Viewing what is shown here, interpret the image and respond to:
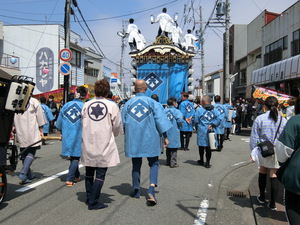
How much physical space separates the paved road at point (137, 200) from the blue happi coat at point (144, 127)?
0.85 meters

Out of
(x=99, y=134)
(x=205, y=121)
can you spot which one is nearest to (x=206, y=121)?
(x=205, y=121)

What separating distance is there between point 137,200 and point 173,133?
304 centimetres

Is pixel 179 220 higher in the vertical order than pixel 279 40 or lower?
lower

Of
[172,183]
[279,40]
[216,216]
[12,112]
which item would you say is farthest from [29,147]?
[279,40]

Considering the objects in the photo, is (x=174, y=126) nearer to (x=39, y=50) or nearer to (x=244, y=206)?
(x=244, y=206)

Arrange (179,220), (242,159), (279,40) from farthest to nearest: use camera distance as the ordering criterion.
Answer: (279,40), (242,159), (179,220)

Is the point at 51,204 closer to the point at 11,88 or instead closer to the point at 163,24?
the point at 11,88

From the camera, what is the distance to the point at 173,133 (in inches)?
306

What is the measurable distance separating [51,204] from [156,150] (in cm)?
184

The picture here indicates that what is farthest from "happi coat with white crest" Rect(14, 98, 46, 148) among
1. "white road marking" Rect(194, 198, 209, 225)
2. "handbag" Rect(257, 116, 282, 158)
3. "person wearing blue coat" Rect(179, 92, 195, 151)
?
"person wearing blue coat" Rect(179, 92, 195, 151)

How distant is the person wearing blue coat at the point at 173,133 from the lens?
7.68 m

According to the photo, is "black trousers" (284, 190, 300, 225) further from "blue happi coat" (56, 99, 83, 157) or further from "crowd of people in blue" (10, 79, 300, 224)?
"blue happi coat" (56, 99, 83, 157)

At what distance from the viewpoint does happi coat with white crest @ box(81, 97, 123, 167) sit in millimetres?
4434

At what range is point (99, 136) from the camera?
4438 mm
